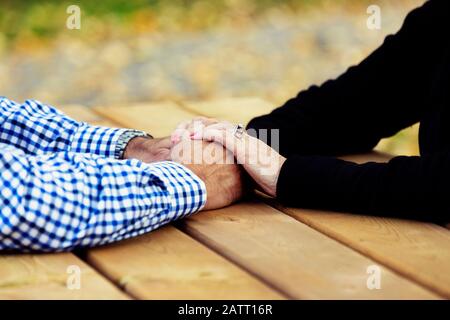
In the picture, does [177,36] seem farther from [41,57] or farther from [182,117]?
[182,117]

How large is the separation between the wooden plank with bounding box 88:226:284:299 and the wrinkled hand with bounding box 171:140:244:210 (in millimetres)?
184

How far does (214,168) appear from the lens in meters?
1.86

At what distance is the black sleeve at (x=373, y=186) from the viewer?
173 cm

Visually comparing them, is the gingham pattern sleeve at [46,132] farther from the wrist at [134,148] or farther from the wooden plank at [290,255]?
the wooden plank at [290,255]

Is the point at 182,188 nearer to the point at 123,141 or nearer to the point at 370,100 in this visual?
the point at 123,141

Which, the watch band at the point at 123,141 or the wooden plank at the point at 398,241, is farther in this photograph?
the watch band at the point at 123,141

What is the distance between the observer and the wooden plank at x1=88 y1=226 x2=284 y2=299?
1410mm

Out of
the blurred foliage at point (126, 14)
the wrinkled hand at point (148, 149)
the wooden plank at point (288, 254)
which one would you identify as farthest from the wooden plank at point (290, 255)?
the blurred foliage at point (126, 14)

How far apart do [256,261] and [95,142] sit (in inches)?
25.9

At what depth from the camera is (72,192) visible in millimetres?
1562

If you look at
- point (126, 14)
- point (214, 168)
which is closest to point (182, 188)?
point (214, 168)

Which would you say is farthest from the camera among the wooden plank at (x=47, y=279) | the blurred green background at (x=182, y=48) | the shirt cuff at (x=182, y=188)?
the blurred green background at (x=182, y=48)

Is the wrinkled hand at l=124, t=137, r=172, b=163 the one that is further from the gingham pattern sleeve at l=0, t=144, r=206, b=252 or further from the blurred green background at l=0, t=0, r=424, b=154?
the blurred green background at l=0, t=0, r=424, b=154
